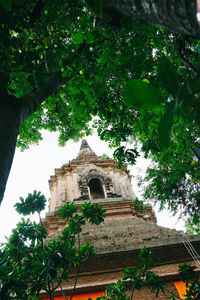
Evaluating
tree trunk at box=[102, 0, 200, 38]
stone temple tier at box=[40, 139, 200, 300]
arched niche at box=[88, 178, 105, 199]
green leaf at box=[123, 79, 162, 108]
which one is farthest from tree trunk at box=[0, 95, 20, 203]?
arched niche at box=[88, 178, 105, 199]

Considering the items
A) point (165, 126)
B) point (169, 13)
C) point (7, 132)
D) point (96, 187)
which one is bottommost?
point (165, 126)

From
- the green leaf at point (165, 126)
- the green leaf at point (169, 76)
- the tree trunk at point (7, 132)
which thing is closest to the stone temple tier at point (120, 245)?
the tree trunk at point (7, 132)

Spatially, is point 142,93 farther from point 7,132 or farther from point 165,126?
point 7,132

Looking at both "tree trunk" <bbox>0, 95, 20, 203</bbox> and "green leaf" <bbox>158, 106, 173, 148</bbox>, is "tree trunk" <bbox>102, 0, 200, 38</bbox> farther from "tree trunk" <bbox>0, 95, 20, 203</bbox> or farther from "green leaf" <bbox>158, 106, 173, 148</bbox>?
"tree trunk" <bbox>0, 95, 20, 203</bbox>

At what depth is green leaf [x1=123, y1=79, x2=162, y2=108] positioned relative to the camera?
0.58 meters

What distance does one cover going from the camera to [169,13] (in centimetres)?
72

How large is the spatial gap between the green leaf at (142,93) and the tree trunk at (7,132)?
3.02 feet

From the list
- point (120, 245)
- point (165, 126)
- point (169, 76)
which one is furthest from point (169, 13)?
point (120, 245)

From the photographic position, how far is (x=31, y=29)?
6.61 feet

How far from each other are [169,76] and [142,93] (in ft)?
0.33

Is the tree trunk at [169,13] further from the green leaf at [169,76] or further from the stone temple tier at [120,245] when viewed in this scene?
the stone temple tier at [120,245]

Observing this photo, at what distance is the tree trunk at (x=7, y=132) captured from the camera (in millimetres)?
1161

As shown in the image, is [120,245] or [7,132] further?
[120,245]

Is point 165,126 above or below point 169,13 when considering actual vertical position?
below
